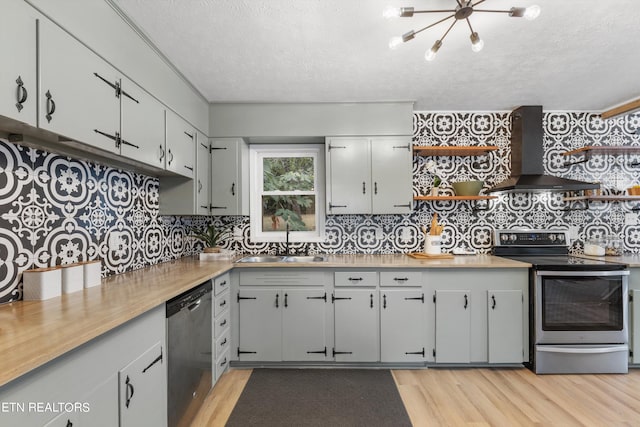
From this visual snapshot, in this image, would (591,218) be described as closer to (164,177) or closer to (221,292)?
(221,292)

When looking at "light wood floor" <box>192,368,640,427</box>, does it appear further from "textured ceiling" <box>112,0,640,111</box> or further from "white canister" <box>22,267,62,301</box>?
"textured ceiling" <box>112,0,640,111</box>

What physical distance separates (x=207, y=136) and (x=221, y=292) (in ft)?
5.03

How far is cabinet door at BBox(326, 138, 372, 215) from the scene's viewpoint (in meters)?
3.05

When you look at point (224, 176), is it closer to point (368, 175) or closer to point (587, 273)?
point (368, 175)

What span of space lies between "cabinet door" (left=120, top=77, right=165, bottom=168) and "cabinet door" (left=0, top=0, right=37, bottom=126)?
529 mm

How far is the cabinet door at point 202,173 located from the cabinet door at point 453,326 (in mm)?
2263

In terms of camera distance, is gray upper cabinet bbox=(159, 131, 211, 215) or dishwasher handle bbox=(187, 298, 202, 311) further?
gray upper cabinet bbox=(159, 131, 211, 215)

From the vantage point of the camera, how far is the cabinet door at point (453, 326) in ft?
8.71

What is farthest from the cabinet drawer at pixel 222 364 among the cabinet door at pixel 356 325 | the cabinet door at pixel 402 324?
the cabinet door at pixel 402 324

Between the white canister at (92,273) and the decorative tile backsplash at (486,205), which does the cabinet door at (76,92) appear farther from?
the decorative tile backsplash at (486,205)

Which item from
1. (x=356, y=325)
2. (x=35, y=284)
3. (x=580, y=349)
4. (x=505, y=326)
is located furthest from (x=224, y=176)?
(x=580, y=349)

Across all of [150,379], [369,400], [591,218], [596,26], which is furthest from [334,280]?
[591,218]

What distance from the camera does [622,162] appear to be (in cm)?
329

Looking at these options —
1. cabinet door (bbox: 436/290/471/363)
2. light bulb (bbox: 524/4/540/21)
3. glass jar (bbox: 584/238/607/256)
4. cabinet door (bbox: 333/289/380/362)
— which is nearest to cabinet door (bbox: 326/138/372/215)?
cabinet door (bbox: 333/289/380/362)
